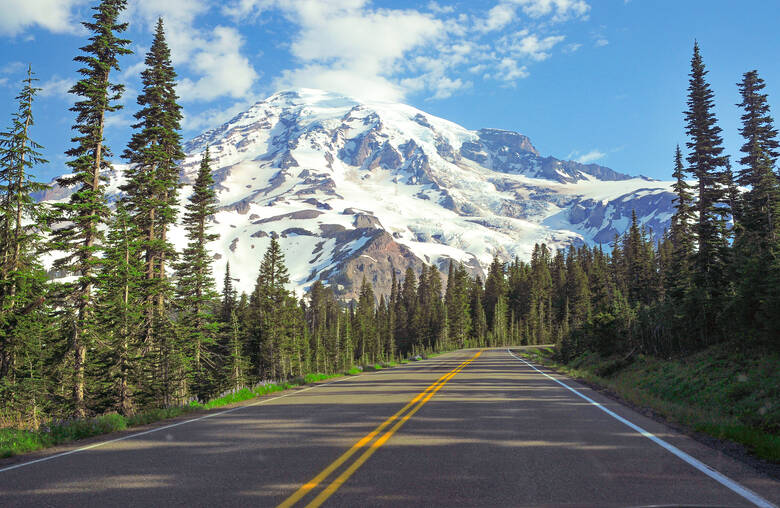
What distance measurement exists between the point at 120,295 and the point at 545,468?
68.4 ft

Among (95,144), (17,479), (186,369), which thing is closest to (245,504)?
(17,479)

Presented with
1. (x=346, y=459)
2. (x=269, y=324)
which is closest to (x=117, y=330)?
(x=346, y=459)

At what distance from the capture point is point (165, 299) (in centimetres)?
2761

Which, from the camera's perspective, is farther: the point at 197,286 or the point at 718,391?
the point at 197,286

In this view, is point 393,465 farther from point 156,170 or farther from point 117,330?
point 156,170

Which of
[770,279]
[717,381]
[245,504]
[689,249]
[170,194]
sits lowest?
[717,381]

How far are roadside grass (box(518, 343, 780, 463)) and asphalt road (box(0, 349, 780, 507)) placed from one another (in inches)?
34.1

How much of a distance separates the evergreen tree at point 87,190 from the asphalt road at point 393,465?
10951mm

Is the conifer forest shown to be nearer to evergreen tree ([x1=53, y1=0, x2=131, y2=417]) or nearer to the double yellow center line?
evergreen tree ([x1=53, y1=0, x2=131, y2=417])

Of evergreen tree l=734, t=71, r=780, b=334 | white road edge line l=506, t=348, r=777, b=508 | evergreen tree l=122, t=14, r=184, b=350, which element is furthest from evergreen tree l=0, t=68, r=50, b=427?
evergreen tree l=734, t=71, r=780, b=334

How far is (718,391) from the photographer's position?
623 inches

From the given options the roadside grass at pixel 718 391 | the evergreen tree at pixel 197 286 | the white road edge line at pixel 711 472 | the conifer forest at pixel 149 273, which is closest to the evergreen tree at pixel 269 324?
the conifer forest at pixel 149 273

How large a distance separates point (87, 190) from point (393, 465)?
725 inches

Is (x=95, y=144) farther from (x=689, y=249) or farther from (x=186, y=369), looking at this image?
(x=689, y=249)
